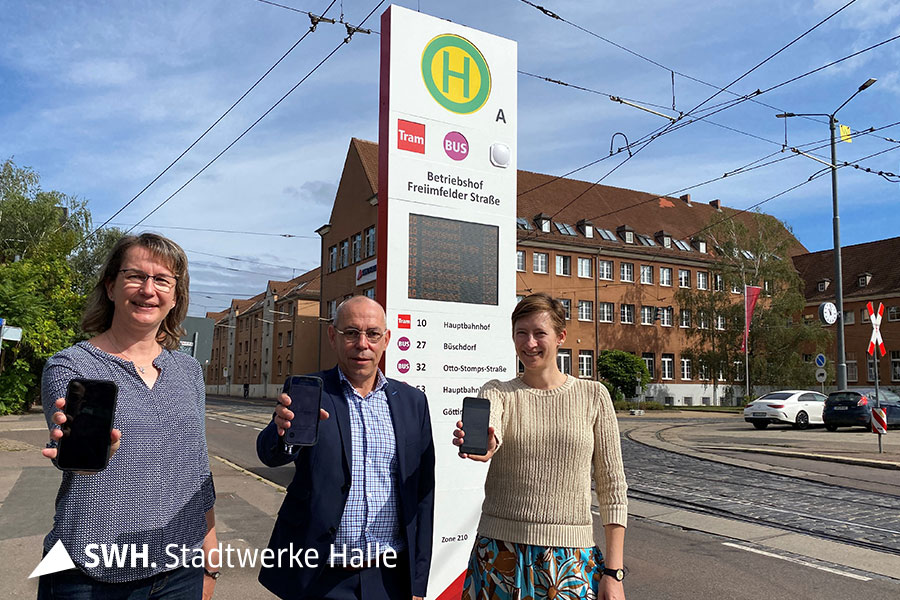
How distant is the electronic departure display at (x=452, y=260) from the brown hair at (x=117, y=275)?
275 cm

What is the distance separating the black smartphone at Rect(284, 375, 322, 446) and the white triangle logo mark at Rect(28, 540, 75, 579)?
751mm

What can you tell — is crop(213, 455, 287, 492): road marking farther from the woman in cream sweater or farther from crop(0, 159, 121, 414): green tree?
crop(0, 159, 121, 414): green tree

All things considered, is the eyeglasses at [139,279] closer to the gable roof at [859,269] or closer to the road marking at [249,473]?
the road marking at [249,473]

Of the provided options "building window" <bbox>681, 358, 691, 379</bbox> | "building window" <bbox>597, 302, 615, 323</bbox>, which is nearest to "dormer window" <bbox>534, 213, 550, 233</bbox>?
"building window" <bbox>597, 302, 615, 323</bbox>

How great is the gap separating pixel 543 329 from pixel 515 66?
387cm

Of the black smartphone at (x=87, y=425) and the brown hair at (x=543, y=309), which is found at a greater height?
the brown hair at (x=543, y=309)

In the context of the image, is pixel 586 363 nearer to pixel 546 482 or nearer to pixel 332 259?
pixel 332 259

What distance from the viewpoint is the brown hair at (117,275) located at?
2.68m

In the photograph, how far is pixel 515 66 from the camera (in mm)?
6266

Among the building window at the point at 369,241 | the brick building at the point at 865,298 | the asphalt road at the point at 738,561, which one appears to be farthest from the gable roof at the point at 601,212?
the asphalt road at the point at 738,561

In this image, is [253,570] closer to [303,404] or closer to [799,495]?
[303,404]

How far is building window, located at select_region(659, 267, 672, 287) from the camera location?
182 feet

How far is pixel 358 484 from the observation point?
9.46ft

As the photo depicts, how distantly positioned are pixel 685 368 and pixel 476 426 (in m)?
56.0
